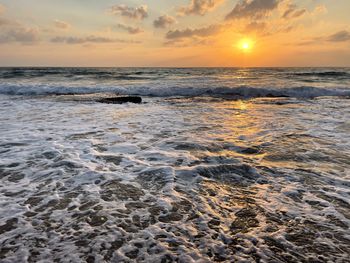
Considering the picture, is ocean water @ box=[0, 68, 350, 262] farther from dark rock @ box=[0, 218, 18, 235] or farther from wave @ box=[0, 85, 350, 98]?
wave @ box=[0, 85, 350, 98]

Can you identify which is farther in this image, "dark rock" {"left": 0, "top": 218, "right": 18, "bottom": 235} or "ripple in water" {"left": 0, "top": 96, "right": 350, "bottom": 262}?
"dark rock" {"left": 0, "top": 218, "right": 18, "bottom": 235}

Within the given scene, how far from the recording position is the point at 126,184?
4.59 metres

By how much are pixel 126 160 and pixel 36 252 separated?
2845 millimetres

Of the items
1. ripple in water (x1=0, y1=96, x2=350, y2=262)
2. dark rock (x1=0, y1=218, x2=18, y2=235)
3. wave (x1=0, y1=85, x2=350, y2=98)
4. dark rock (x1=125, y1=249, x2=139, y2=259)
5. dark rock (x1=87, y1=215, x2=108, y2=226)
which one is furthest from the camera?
wave (x1=0, y1=85, x2=350, y2=98)

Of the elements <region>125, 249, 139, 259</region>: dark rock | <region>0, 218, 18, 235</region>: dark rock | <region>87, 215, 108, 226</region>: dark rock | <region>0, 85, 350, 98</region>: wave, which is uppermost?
<region>0, 218, 18, 235</region>: dark rock

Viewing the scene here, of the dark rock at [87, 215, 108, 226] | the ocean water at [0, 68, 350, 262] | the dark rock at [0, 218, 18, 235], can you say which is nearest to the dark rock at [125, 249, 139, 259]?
the ocean water at [0, 68, 350, 262]

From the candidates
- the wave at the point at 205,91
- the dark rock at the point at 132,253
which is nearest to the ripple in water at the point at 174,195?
the dark rock at the point at 132,253

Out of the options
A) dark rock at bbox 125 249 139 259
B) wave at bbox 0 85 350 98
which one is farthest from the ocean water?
wave at bbox 0 85 350 98

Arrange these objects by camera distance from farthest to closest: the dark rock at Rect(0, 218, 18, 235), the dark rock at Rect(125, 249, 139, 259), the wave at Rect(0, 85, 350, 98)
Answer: the wave at Rect(0, 85, 350, 98)
the dark rock at Rect(0, 218, 18, 235)
the dark rock at Rect(125, 249, 139, 259)

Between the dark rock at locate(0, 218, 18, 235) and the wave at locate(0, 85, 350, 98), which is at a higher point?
the dark rock at locate(0, 218, 18, 235)

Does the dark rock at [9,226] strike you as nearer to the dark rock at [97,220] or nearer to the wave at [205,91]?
the dark rock at [97,220]

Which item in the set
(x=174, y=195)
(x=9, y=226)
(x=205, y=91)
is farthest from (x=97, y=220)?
(x=205, y=91)

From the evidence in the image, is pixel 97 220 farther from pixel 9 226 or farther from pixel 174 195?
pixel 174 195

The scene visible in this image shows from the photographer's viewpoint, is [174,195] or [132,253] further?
[174,195]
